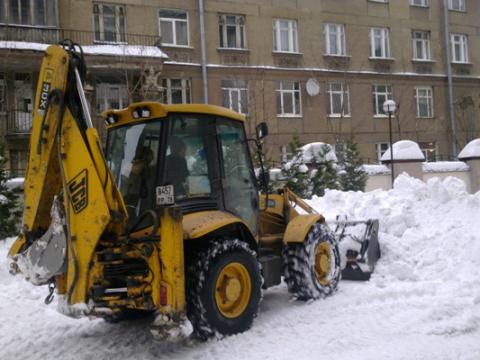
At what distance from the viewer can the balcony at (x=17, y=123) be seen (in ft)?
68.5

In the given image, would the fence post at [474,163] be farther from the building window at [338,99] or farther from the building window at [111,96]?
the building window at [111,96]

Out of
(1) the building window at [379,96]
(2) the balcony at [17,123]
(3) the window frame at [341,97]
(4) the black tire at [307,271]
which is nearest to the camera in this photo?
(4) the black tire at [307,271]

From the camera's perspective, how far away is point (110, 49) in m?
21.0

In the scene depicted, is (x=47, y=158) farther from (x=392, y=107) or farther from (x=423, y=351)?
(x=392, y=107)

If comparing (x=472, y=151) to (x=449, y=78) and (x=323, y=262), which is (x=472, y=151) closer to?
(x=449, y=78)

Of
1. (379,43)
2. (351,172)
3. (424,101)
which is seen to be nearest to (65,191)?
(351,172)

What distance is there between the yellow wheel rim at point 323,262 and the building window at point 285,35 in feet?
64.0

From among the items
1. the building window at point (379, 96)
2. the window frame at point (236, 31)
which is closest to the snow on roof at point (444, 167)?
the building window at point (379, 96)

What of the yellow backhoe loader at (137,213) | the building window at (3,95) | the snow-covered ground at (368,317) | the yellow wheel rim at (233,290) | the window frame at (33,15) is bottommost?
the snow-covered ground at (368,317)

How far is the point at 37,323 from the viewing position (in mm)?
6992

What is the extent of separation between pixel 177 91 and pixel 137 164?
18.5 metres

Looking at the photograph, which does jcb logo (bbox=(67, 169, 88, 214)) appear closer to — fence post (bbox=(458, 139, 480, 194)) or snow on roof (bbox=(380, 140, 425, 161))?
snow on roof (bbox=(380, 140, 425, 161))

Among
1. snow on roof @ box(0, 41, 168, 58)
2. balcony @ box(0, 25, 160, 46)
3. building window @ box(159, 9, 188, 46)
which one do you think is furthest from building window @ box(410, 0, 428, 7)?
snow on roof @ box(0, 41, 168, 58)

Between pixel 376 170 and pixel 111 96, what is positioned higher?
pixel 111 96
